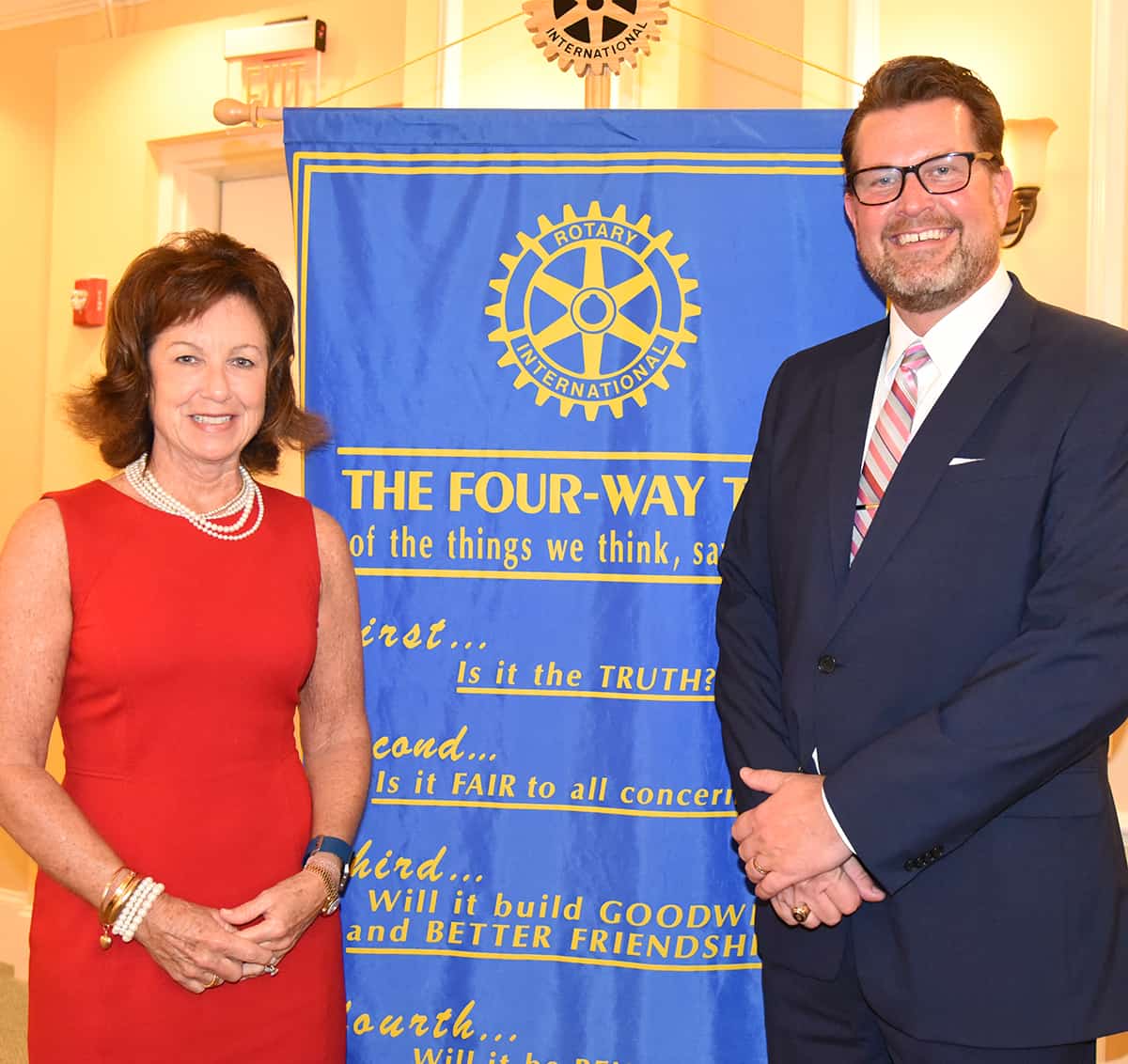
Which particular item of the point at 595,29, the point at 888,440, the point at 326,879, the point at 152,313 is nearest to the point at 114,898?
the point at 326,879

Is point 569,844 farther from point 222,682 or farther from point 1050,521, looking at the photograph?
point 1050,521

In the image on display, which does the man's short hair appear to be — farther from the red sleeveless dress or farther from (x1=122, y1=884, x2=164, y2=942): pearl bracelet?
(x1=122, y1=884, x2=164, y2=942): pearl bracelet

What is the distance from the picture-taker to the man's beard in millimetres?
1721

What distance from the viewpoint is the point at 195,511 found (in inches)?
71.6

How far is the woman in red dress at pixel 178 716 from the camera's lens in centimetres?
161

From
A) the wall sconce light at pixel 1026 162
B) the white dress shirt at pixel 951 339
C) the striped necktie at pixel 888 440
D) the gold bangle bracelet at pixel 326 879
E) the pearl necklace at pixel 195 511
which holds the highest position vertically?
the wall sconce light at pixel 1026 162

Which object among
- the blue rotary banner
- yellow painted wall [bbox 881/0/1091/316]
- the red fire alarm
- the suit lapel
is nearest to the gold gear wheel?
the blue rotary banner

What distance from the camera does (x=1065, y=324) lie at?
1.69m

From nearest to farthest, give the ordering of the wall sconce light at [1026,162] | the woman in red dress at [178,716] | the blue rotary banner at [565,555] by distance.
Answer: the woman in red dress at [178,716] < the blue rotary banner at [565,555] < the wall sconce light at [1026,162]

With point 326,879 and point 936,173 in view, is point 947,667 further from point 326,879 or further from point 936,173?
point 326,879

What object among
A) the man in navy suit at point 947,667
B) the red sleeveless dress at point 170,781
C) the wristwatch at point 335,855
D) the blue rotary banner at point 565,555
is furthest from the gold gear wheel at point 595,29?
the wristwatch at point 335,855

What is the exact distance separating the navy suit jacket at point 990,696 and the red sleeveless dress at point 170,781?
2.41ft

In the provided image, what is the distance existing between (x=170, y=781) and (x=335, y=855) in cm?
27

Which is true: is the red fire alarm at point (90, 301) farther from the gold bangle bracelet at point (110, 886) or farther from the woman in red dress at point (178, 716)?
the gold bangle bracelet at point (110, 886)
